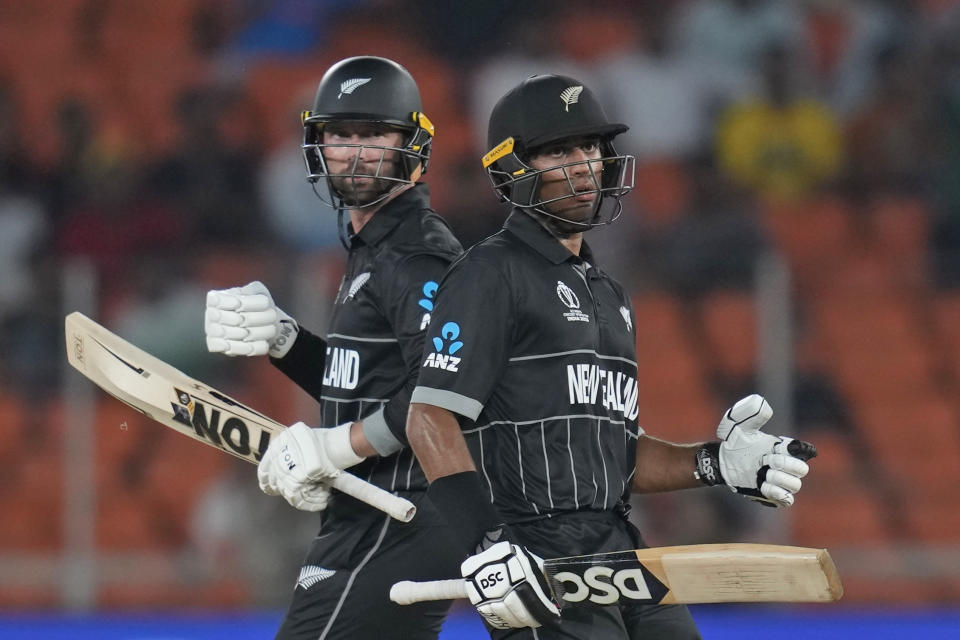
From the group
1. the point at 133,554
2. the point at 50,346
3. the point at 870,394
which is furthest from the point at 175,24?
the point at 870,394

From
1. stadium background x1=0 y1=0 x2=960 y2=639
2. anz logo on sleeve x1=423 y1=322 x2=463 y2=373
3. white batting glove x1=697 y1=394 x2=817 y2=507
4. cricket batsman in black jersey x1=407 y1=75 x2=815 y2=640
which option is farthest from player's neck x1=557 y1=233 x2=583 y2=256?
stadium background x1=0 y1=0 x2=960 y2=639

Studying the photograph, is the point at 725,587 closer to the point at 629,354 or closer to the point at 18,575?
the point at 629,354

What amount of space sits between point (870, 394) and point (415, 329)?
4216 mm

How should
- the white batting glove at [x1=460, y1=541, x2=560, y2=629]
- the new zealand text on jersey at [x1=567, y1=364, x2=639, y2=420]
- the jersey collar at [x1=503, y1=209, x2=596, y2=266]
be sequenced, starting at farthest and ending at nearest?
the jersey collar at [x1=503, y1=209, x2=596, y2=266], the new zealand text on jersey at [x1=567, y1=364, x2=639, y2=420], the white batting glove at [x1=460, y1=541, x2=560, y2=629]

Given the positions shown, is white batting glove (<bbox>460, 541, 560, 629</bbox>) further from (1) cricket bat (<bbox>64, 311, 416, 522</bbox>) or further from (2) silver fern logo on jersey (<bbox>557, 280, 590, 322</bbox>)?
(1) cricket bat (<bbox>64, 311, 416, 522</bbox>)

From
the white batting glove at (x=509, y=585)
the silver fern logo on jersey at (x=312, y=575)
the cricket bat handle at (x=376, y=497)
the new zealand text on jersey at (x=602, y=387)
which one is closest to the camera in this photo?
the white batting glove at (x=509, y=585)

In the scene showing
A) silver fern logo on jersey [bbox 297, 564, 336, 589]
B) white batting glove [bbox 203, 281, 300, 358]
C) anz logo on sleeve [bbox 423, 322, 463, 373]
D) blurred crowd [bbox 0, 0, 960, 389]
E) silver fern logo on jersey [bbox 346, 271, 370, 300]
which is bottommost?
silver fern logo on jersey [bbox 297, 564, 336, 589]

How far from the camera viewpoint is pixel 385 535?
3607 millimetres

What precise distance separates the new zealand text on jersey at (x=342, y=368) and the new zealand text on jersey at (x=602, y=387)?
653mm

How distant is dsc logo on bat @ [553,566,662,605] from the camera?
308 centimetres

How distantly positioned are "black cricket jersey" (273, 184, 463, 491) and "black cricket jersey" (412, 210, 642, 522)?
30 cm

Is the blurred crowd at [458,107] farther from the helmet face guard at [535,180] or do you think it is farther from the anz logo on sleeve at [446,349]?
the anz logo on sleeve at [446,349]

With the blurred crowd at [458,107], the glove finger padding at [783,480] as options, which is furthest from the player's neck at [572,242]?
the blurred crowd at [458,107]

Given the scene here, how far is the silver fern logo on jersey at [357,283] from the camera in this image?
367cm
